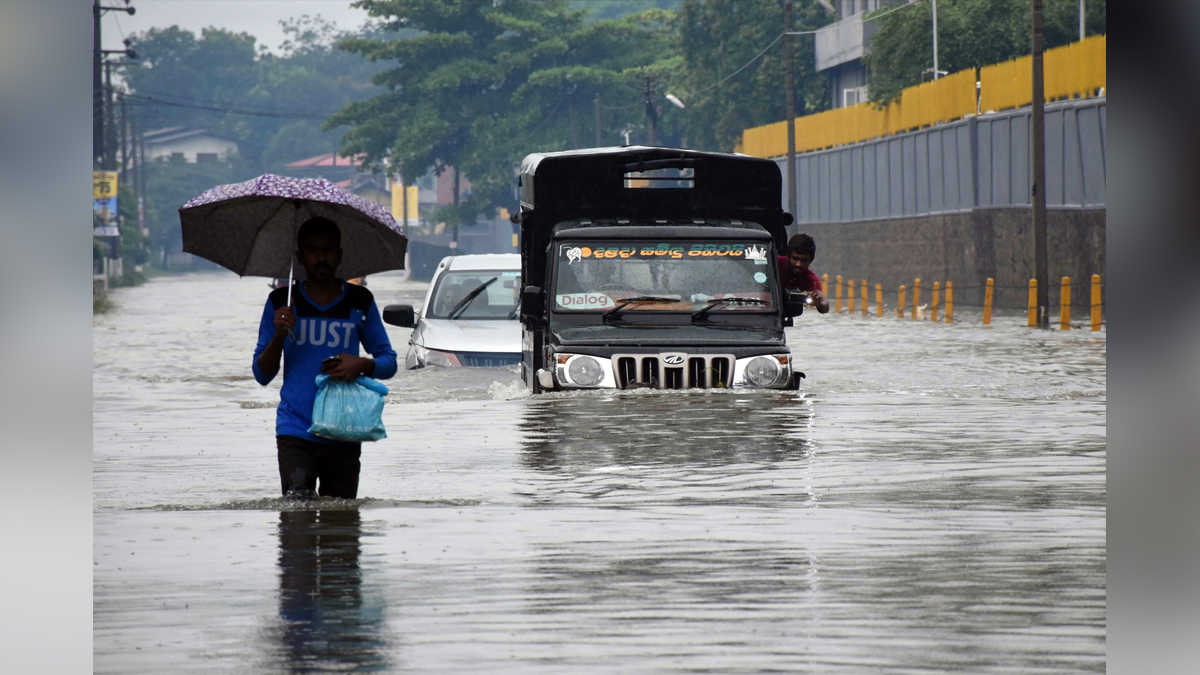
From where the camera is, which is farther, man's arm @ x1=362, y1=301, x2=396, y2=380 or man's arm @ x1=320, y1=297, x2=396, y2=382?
man's arm @ x1=362, y1=301, x2=396, y2=380

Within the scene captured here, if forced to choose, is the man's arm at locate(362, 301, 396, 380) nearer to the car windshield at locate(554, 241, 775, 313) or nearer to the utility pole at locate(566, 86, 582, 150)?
the car windshield at locate(554, 241, 775, 313)

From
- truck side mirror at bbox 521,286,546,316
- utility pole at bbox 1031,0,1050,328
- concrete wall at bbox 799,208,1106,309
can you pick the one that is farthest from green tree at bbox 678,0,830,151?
truck side mirror at bbox 521,286,546,316

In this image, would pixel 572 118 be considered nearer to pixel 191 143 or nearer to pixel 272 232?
pixel 272 232

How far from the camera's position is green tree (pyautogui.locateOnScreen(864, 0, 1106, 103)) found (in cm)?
4912

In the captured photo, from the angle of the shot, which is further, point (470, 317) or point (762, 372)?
point (470, 317)

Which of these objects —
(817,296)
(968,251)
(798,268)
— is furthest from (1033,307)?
(817,296)

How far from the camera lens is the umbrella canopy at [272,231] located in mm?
9312

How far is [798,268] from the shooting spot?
53.9 ft

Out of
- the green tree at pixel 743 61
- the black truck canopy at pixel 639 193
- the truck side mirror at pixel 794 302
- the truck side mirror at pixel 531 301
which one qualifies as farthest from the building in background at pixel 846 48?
the truck side mirror at pixel 531 301

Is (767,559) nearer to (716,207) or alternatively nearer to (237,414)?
(716,207)

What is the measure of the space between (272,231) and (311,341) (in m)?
1.01

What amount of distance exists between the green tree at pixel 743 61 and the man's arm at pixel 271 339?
58732mm

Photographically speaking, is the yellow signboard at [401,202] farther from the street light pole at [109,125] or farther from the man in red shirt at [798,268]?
the man in red shirt at [798,268]

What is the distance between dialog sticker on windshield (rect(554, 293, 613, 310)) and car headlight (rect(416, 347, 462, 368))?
3.04 metres
